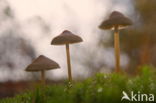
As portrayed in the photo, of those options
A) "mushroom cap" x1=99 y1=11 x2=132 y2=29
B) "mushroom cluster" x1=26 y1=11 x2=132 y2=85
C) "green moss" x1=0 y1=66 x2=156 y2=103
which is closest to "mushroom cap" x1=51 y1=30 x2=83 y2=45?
"mushroom cluster" x1=26 y1=11 x2=132 y2=85

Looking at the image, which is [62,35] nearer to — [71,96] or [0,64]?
[0,64]

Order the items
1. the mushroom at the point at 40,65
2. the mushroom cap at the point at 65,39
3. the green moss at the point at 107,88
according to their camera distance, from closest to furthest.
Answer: the green moss at the point at 107,88
the mushroom at the point at 40,65
the mushroom cap at the point at 65,39

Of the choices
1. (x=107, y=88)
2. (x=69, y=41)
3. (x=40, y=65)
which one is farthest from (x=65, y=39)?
(x=107, y=88)

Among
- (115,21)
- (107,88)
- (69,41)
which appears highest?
(115,21)

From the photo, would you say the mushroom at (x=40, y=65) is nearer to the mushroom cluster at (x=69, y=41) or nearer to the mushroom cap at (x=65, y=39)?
the mushroom cluster at (x=69, y=41)

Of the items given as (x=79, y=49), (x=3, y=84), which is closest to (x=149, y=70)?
(x=3, y=84)

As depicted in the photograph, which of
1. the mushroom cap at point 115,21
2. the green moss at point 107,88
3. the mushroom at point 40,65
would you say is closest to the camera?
the green moss at point 107,88

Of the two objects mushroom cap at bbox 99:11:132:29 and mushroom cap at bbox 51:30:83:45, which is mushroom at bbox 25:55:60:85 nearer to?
mushroom cap at bbox 51:30:83:45

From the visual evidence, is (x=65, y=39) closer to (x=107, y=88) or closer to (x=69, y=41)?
(x=69, y=41)

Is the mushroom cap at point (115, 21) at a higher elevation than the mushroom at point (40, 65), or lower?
higher

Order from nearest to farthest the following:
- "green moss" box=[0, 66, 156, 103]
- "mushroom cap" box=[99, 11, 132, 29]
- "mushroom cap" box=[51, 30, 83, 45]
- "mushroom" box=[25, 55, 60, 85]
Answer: "green moss" box=[0, 66, 156, 103], "mushroom" box=[25, 55, 60, 85], "mushroom cap" box=[99, 11, 132, 29], "mushroom cap" box=[51, 30, 83, 45]

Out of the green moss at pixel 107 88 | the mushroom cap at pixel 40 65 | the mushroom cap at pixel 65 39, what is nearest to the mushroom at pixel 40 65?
the mushroom cap at pixel 40 65

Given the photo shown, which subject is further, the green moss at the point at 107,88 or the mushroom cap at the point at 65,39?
the mushroom cap at the point at 65,39
